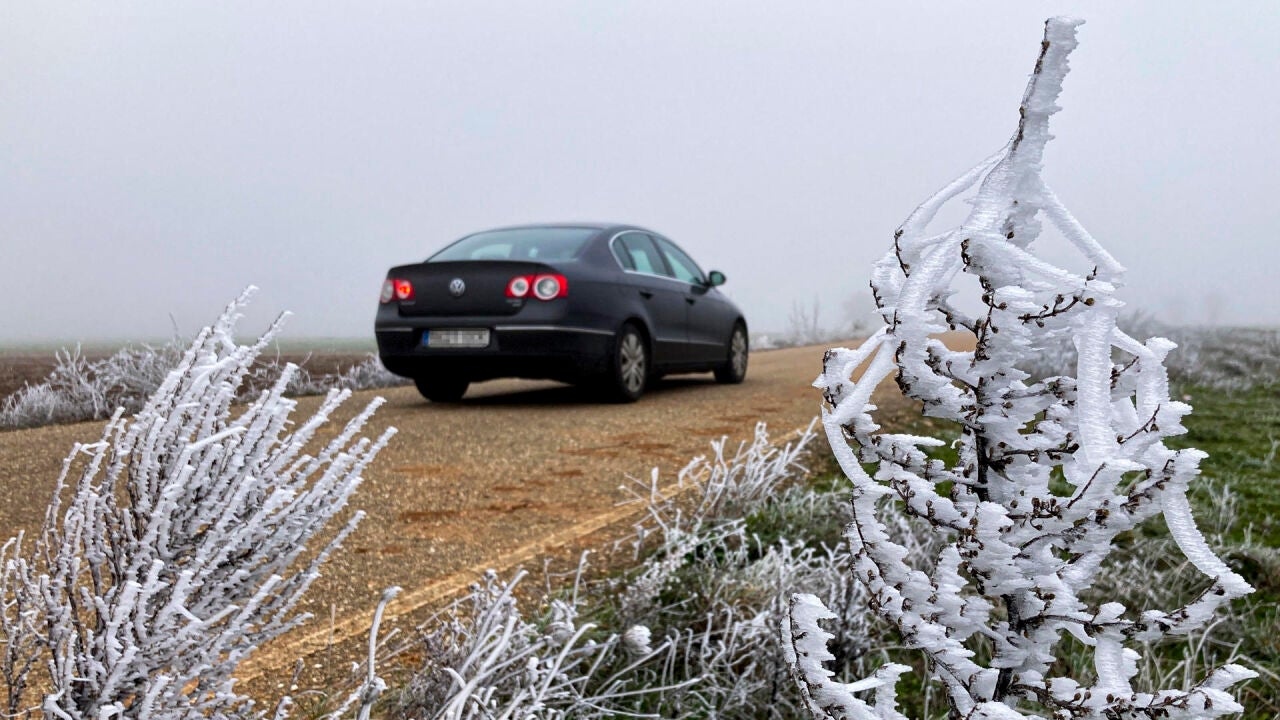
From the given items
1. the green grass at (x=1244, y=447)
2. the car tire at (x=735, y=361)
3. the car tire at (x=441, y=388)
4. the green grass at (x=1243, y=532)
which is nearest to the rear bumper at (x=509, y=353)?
the car tire at (x=441, y=388)

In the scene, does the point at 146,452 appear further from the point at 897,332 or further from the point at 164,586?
the point at 897,332

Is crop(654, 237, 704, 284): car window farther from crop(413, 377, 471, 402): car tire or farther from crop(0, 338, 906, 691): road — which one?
crop(413, 377, 471, 402): car tire

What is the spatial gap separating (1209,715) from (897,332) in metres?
0.40

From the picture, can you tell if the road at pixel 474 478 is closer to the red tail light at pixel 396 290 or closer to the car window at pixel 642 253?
the red tail light at pixel 396 290

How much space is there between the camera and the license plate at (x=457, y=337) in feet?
24.5

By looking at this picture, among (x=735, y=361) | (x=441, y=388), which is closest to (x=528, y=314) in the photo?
(x=441, y=388)

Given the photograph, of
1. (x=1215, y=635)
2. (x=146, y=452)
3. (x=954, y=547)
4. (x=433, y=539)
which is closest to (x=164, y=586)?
(x=146, y=452)

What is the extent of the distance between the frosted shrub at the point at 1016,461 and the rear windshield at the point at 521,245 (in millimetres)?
7064

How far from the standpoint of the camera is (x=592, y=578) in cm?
304

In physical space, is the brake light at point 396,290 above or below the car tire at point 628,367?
above

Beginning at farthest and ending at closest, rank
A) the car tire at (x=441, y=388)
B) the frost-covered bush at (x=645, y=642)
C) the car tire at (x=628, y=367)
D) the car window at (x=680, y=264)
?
the car window at (x=680, y=264) < the car tire at (x=441, y=388) < the car tire at (x=628, y=367) < the frost-covered bush at (x=645, y=642)

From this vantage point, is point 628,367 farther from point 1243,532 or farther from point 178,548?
point 178,548

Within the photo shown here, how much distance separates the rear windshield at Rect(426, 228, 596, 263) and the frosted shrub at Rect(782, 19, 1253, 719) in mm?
7064

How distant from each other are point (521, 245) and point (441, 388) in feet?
4.52
